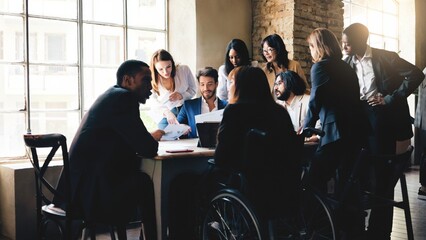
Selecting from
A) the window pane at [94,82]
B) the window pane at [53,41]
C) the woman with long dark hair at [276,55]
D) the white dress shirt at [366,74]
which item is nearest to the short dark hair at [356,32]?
the white dress shirt at [366,74]

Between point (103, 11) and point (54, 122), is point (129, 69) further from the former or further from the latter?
point (103, 11)

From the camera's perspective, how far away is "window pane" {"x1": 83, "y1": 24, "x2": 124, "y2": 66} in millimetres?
4698

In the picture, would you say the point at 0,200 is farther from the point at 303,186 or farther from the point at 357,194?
the point at 357,194

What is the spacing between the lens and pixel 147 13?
5180 mm

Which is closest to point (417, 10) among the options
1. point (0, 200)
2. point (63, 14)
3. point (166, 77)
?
point (166, 77)

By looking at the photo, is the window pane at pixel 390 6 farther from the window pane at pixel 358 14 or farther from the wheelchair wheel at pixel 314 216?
the wheelchair wheel at pixel 314 216

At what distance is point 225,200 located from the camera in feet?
8.80

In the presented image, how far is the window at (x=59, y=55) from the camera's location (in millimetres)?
4199

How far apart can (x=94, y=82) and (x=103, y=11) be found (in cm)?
69

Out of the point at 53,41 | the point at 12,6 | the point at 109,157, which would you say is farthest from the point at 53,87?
the point at 109,157

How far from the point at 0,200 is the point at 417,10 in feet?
21.3

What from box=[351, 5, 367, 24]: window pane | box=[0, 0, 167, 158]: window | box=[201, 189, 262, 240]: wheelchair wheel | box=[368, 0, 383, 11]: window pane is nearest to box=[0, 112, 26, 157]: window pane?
box=[0, 0, 167, 158]: window

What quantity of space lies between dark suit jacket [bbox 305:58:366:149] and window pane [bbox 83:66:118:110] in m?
2.33

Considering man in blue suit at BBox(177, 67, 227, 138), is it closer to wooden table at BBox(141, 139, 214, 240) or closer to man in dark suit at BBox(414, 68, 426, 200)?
wooden table at BBox(141, 139, 214, 240)
